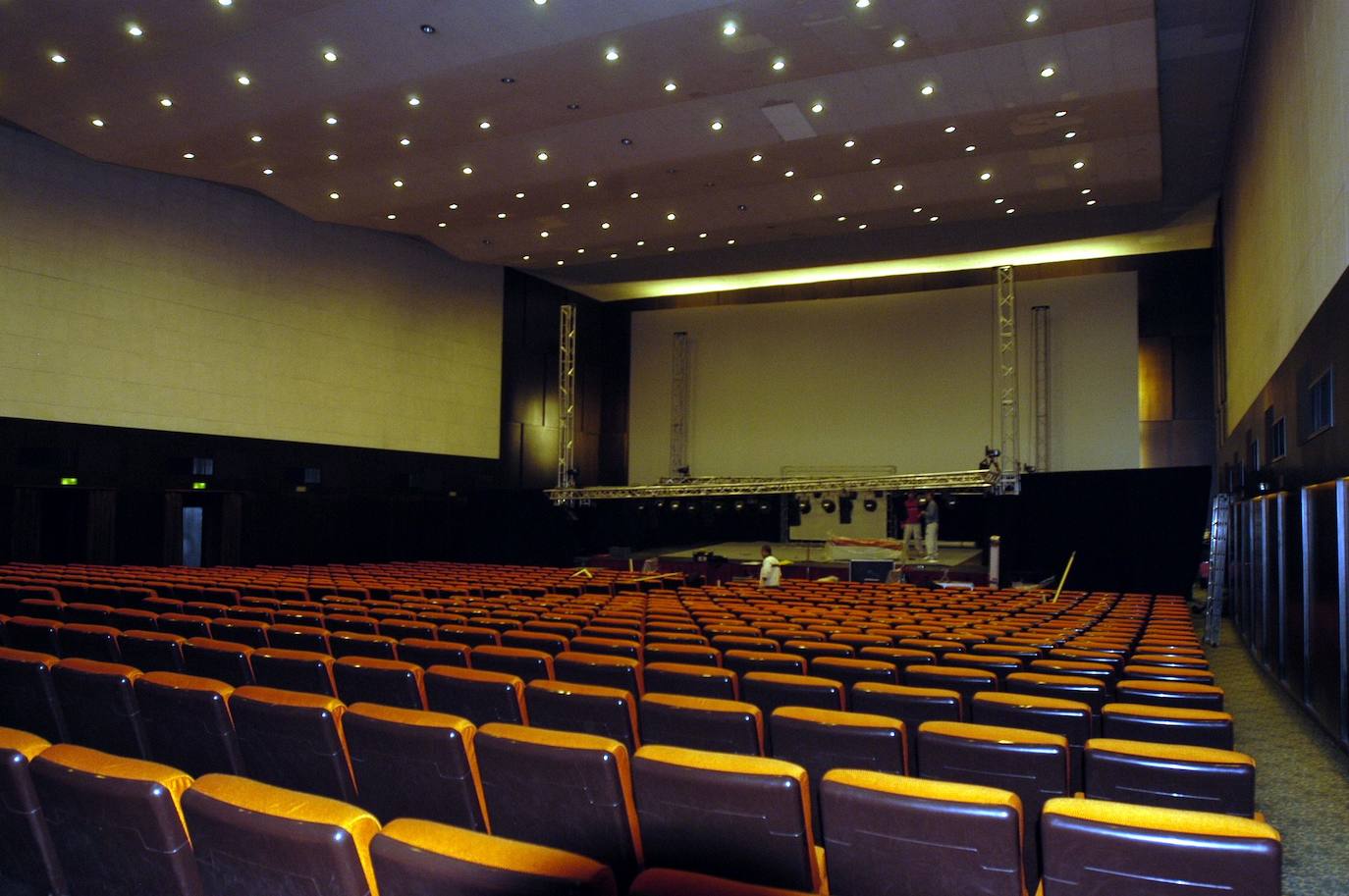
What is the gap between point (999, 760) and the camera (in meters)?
2.59

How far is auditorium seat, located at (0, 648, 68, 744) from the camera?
3467 mm

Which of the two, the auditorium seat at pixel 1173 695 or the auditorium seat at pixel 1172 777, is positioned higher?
the auditorium seat at pixel 1172 777

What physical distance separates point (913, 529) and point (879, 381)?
199 inches

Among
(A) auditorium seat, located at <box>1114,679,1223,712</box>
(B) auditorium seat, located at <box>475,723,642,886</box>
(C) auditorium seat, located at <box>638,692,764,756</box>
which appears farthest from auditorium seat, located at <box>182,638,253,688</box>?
(A) auditorium seat, located at <box>1114,679,1223,712</box>

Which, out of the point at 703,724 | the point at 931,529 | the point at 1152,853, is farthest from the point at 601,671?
the point at 931,529

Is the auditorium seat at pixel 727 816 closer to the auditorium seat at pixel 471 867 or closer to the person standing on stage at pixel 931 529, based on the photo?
the auditorium seat at pixel 471 867

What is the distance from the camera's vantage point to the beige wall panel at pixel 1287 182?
6906 mm

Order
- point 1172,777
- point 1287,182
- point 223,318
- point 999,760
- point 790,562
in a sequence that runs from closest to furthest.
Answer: point 1172,777 < point 999,760 < point 1287,182 < point 223,318 < point 790,562

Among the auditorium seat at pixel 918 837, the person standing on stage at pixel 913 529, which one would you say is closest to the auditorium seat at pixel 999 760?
the auditorium seat at pixel 918 837

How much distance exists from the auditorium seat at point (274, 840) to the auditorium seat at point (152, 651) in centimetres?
306

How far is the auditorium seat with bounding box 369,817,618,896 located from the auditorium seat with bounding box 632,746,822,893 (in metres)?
0.50

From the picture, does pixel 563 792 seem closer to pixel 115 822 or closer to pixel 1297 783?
pixel 115 822

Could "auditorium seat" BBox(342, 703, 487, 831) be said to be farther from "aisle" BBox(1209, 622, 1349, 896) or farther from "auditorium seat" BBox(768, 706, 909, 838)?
"aisle" BBox(1209, 622, 1349, 896)

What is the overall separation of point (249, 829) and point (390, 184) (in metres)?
16.9
